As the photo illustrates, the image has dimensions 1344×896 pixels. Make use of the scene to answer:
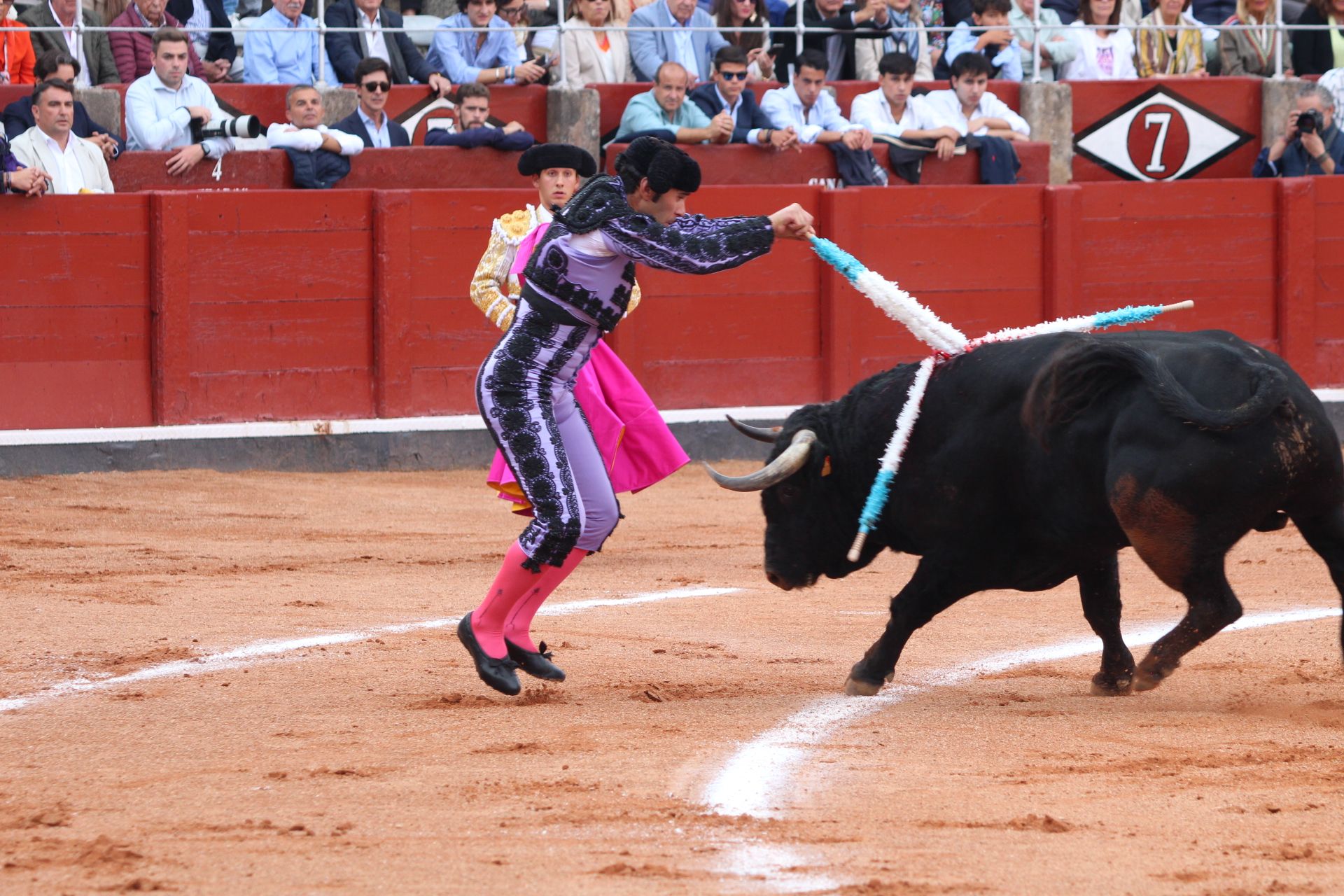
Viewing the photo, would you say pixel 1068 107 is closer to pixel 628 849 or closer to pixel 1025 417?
pixel 1025 417

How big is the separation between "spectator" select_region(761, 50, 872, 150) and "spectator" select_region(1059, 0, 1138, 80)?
199cm

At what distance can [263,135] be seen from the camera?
9.54m

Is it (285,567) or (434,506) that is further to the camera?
(434,506)

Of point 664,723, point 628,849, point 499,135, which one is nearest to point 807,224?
point 664,723

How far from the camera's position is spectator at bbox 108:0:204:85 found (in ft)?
30.6

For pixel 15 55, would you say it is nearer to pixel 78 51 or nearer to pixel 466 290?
pixel 78 51

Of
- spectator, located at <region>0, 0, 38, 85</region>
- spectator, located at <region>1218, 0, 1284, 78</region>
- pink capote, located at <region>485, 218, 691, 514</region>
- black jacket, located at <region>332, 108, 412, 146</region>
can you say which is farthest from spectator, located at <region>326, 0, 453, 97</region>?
Result: spectator, located at <region>1218, 0, 1284, 78</region>

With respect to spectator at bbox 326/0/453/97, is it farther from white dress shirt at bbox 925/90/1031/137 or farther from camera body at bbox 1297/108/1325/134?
camera body at bbox 1297/108/1325/134

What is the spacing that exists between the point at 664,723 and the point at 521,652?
0.52m

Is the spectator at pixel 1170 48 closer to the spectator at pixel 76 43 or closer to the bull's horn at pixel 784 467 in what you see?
the spectator at pixel 76 43

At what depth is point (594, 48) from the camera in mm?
10336

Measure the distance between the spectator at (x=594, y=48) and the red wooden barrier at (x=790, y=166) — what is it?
662 mm

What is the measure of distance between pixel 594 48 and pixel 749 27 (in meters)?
0.94

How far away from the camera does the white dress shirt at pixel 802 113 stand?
10250 millimetres
